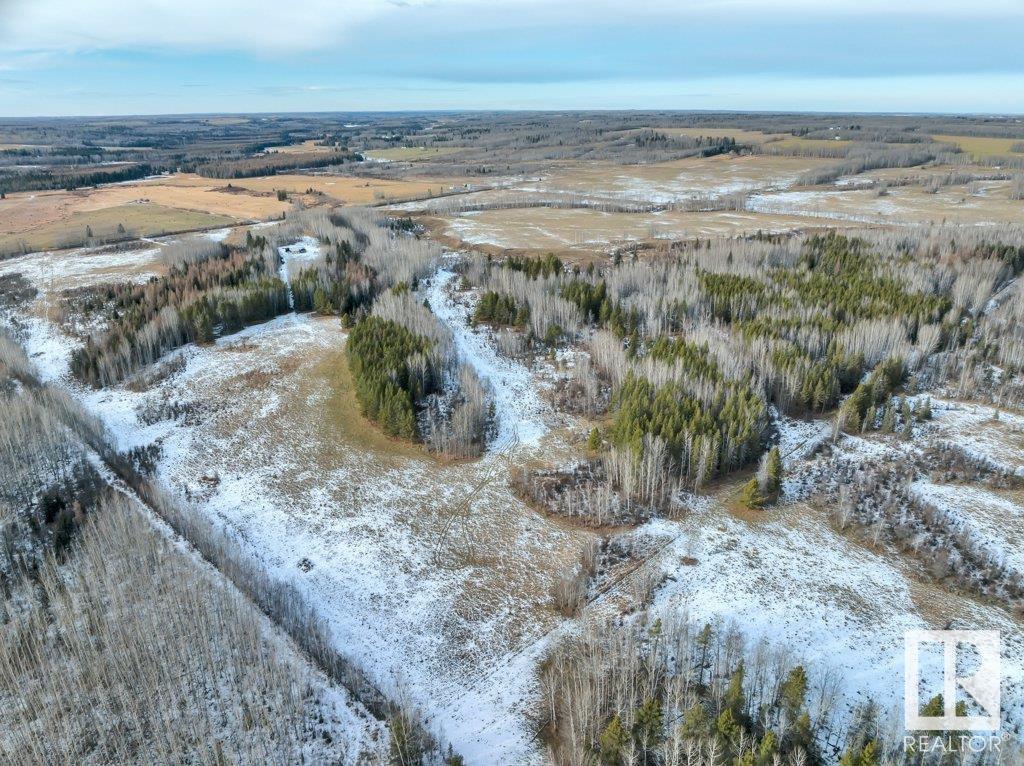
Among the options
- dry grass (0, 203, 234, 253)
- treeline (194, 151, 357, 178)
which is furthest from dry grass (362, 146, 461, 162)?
dry grass (0, 203, 234, 253)

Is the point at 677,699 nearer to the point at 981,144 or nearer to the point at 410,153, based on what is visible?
the point at 981,144

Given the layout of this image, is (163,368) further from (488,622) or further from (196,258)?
(488,622)

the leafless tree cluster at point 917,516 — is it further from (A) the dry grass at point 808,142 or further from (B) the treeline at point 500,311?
(A) the dry grass at point 808,142

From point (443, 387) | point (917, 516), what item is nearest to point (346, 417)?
point (443, 387)

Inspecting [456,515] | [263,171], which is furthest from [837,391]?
[263,171]

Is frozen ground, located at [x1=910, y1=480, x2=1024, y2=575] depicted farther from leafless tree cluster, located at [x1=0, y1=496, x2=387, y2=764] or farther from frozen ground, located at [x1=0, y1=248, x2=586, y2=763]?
leafless tree cluster, located at [x1=0, y1=496, x2=387, y2=764]

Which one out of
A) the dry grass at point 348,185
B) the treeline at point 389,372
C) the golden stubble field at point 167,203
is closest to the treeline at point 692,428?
the treeline at point 389,372
